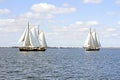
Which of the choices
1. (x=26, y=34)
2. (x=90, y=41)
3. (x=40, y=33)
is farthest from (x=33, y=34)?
(x=90, y=41)

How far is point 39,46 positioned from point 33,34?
40.6 feet

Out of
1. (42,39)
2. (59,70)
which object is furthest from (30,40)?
(59,70)

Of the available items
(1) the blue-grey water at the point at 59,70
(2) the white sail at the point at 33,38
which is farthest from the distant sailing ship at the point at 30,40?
(1) the blue-grey water at the point at 59,70

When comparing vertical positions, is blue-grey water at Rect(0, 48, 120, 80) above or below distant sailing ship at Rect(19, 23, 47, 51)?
below

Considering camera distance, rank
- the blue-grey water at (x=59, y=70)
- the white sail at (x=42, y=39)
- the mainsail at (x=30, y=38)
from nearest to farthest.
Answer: the blue-grey water at (x=59, y=70), the mainsail at (x=30, y=38), the white sail at (x=42, y=39)

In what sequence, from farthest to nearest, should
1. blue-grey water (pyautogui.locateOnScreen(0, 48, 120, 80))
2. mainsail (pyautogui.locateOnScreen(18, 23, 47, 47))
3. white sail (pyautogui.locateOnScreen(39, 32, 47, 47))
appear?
white sail (pyautogui.locateOnScreen(39, 32, 47, 47)), mainsail (pyautogui.locateOnScreen(18, 23, 47, 47)), blue-grey water (pyautogui.locateOnScreen(0, 48, 120, 80))

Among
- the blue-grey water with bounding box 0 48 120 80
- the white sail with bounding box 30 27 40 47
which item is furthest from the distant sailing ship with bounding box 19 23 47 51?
the blue-grey water with bounding box 0 48 120 80

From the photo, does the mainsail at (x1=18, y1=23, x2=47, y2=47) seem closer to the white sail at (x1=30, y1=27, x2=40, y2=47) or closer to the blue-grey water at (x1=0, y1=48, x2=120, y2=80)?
the white sail at (x1=30, y1=27, x2=40, y2=47)

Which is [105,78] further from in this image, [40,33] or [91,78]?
[40,33]

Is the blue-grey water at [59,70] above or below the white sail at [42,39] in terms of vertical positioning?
below

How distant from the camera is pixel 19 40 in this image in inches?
6388

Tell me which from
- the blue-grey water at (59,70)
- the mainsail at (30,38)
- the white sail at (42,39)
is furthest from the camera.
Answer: the white sail at (42,39)

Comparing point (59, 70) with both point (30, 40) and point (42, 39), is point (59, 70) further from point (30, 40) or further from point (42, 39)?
point (42, 39)

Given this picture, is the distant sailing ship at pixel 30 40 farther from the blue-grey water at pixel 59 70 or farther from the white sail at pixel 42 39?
the blue-grey water at pixel 59 70
